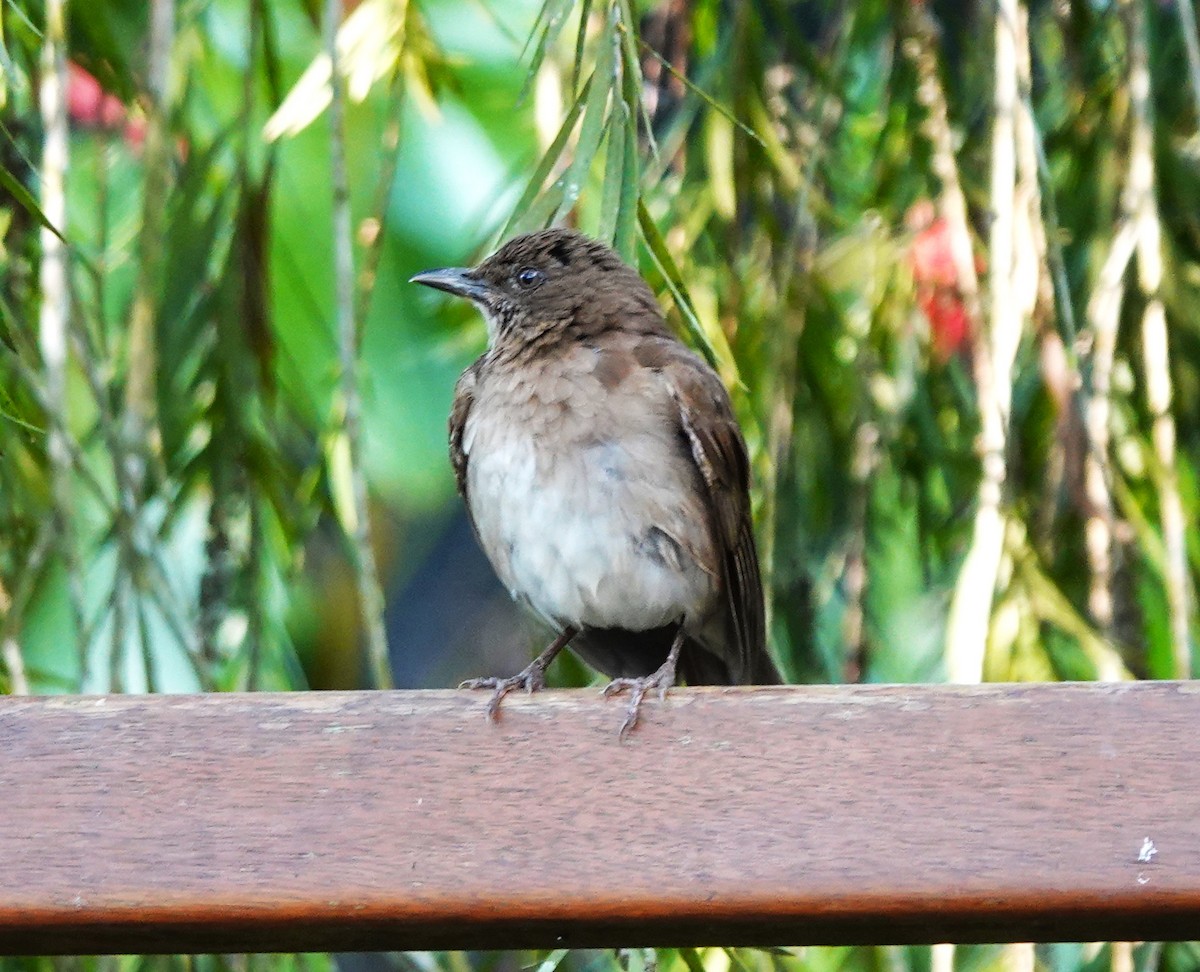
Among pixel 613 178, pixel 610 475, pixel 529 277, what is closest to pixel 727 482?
pixel 610 475

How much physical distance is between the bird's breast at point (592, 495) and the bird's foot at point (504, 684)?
168 mm

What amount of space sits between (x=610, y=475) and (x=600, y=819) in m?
1.00

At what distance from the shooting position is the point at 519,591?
2.83m

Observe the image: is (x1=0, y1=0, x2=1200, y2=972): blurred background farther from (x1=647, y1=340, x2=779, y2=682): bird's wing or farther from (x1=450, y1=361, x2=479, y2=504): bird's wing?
(x1=450, y1=361, x2=479, y2=504): bird's wing

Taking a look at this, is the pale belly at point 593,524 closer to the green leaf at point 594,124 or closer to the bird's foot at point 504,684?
the bird's foot at point 504,684

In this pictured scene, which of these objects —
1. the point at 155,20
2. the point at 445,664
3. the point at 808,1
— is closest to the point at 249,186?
the point at 155,20

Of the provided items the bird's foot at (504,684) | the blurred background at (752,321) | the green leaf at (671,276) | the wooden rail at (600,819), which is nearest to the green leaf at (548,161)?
the blurred background at (752,321)

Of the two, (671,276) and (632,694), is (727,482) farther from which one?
(632,694)

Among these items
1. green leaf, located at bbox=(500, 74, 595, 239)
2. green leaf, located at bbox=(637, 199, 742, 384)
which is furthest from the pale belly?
green leaf, located at bbox=(500, 74, 595, 239)

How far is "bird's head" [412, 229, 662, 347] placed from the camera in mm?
2910

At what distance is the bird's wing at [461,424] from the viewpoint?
291cm

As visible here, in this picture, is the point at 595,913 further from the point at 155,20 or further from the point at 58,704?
the point at 155,20

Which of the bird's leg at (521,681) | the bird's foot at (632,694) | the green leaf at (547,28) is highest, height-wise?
the green leaf at (547,28)

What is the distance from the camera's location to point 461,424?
2.92m
